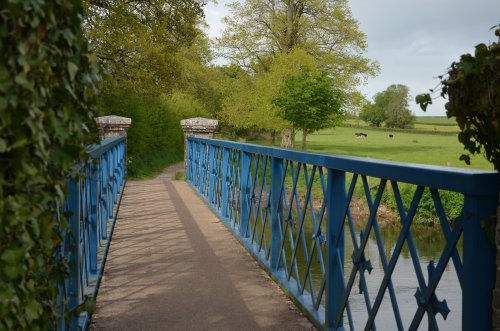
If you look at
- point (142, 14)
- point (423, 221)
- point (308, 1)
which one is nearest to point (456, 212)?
point (423, 221)

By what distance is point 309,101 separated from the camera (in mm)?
34750

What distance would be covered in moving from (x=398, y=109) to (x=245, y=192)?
95.3 m

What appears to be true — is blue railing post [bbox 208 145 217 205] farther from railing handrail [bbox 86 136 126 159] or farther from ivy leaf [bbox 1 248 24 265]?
ivy leaf [bbox 1 248 24 265]

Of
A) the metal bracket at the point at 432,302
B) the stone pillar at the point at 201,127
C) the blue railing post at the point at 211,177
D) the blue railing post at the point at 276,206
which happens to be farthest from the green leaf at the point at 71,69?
the stone pillar at the point at 201,127

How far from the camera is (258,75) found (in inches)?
1371

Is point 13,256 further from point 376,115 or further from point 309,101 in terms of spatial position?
point 376,115

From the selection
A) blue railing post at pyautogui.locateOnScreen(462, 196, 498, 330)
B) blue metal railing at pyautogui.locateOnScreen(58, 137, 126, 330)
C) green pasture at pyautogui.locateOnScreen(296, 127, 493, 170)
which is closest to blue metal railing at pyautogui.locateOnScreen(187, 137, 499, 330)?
blue railing post at pyautogui.locateOnScreen(462, 196, 498, 330)

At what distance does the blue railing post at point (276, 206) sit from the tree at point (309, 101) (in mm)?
27069

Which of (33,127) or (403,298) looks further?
(403,298)

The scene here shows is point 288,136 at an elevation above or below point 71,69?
below

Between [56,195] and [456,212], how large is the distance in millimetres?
16314

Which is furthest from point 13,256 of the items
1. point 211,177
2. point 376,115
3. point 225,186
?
point 376,115

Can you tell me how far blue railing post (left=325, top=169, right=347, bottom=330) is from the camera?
11.3 feet

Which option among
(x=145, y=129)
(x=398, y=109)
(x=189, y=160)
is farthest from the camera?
(x=398, y=109)
